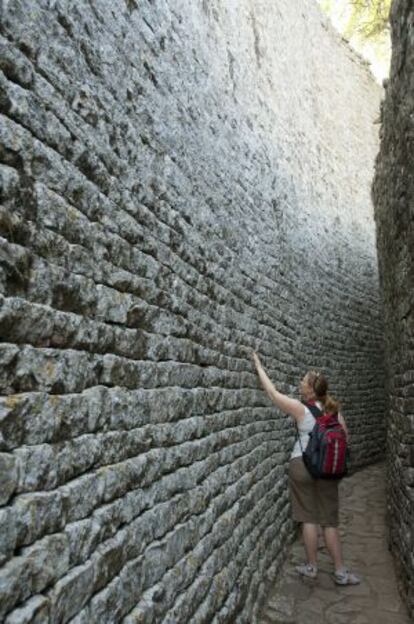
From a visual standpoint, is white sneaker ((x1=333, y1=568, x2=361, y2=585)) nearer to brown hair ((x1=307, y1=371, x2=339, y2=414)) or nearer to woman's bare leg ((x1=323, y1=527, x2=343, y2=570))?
woman's bare leg ((x1=323, y1=527, x2=343, y2=570))

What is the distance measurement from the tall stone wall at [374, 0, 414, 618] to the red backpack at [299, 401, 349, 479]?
1.71 feet

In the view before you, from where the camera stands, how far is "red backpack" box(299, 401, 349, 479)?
14.1 feet

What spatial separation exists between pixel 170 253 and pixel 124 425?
104 cm

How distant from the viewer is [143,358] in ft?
8.23

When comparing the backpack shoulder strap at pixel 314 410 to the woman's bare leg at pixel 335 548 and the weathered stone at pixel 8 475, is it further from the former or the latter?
the weathered stone at pixel 8 475

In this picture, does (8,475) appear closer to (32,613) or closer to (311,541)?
(32,613)

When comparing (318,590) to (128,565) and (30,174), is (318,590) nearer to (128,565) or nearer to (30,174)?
(128,565)

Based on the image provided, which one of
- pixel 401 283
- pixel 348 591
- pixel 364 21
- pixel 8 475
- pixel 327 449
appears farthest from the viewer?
pixel 364 21

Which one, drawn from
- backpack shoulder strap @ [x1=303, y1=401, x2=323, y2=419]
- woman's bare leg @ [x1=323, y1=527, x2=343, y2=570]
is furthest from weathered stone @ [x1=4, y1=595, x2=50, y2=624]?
woman's bare leg @ [x1=323, y1=527, x2=343, y2=570]

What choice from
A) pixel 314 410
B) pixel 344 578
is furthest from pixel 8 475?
pixel 344 578

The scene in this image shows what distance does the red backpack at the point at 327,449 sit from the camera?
169 inches

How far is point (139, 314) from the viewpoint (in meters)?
2.47

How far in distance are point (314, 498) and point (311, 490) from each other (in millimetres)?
68

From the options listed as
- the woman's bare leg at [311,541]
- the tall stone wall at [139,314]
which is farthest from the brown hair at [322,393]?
the woman's bare leg at [311,541]
